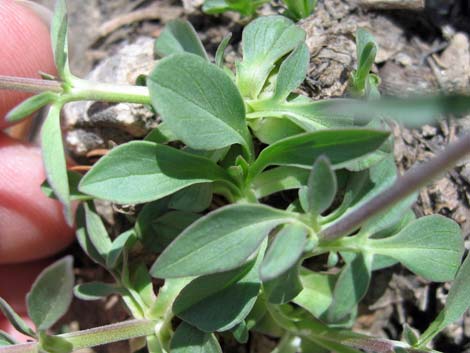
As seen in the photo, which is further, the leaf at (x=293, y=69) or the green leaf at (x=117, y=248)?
the green leaf at (x=117, y=248)

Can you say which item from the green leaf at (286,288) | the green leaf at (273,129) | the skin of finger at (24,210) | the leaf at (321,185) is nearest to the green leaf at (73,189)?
the skin of finger at (24,210)

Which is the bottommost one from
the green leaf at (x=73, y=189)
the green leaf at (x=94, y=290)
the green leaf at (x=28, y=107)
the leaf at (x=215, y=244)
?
the green leaf at (x=94, y=290)

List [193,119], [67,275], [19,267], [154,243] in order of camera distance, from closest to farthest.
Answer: [67,275] < [193,119] < [154,243] < [19,267]

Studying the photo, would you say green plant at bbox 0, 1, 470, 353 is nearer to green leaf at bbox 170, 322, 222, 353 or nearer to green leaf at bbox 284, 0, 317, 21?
green leaf at bbox 170, 322, 222, 353

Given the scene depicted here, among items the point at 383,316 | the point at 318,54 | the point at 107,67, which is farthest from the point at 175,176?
the point at 383,316

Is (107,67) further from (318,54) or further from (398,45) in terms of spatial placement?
(398,45)

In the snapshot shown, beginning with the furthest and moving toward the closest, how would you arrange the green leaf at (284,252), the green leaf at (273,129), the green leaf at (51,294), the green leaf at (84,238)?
the green leaf at (84,238)
the green leaf at (273,129)
the green leaf at (51,294)
the green leaf at (284,252)

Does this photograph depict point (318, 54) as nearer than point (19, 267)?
Yes

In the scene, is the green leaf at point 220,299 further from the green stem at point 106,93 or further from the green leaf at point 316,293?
the green stem at point 106,93

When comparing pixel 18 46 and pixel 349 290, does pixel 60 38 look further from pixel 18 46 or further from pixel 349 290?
pixel 349 290
